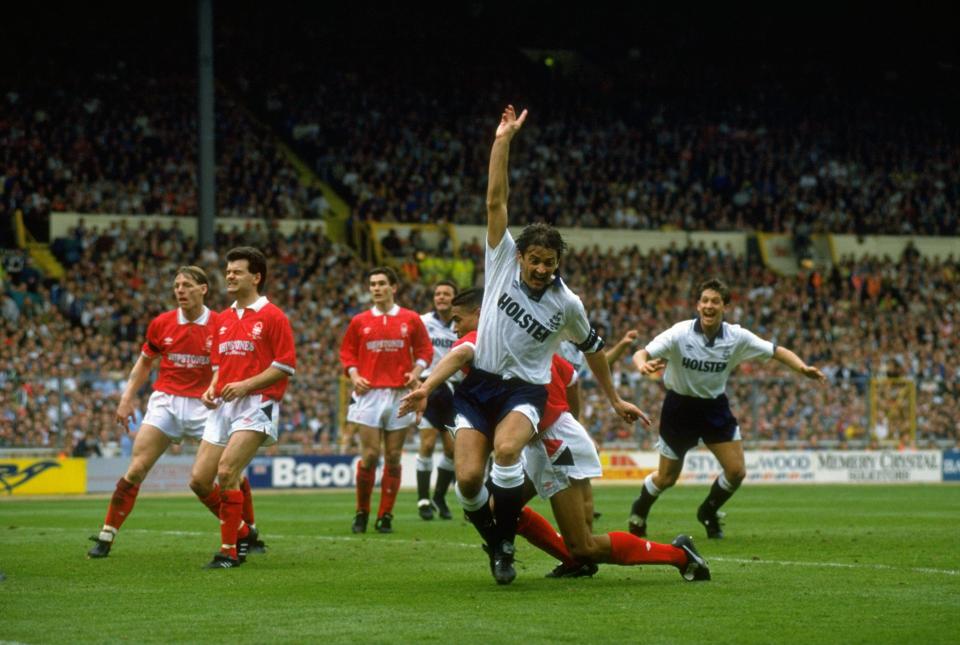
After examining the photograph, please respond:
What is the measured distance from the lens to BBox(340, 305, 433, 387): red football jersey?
16.3 m

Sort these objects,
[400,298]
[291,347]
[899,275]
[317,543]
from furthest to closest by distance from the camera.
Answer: [899,275] → [400,298] → [317,543] → [291,347]

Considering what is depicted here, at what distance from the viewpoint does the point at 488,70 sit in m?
49.2

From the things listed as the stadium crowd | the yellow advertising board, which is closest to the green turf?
the yellow advertising board

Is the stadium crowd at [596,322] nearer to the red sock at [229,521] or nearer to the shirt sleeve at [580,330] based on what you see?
the red sock at [229,521]

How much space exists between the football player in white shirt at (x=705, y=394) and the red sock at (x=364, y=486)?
9.51ft

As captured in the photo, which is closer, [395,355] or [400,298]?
[395,355]

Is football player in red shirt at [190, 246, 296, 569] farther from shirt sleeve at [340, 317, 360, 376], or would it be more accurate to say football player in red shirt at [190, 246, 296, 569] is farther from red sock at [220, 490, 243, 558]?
shirt sleeve at [340, 317, 360, 376]

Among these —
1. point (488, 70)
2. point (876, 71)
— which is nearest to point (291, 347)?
point (488, 70)

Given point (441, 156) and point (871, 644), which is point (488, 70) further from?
point (871, 644)

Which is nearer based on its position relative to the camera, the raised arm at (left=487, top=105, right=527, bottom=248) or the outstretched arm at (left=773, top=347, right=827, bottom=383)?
the raised arm at (left=487, top=105, right=527, bottom=248)

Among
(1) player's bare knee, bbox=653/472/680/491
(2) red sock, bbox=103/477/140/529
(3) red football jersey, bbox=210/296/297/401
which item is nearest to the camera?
(3) red football jersey, bbox=210/296/297/401

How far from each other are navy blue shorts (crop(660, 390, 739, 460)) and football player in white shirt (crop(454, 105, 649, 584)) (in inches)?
192

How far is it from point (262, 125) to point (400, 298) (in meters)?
9.27

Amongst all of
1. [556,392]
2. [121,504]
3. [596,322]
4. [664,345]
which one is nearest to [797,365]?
[664,345]
